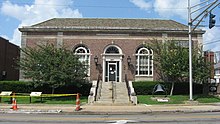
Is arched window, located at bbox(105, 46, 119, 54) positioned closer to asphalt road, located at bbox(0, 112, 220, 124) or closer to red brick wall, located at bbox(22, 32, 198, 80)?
red brick wall, located at bbox(22, 32, 198, 80)

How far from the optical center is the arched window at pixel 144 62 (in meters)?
31.2

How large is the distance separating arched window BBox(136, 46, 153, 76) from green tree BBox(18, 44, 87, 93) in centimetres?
864

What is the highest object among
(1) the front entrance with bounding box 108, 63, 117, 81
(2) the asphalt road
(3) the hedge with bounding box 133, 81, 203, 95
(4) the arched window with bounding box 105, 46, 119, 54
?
(4) the arched window with bounding box 105, 46, 119, 54

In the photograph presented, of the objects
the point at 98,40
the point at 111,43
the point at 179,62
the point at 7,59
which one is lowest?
the point at 179,62

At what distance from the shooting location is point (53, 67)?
76.7 ft

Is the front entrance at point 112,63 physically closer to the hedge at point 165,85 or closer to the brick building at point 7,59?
the hedge at point 165,85

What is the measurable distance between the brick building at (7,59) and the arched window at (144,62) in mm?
16237

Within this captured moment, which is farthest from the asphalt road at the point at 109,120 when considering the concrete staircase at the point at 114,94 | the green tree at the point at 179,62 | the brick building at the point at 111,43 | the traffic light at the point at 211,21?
the brick building at the point at 111,43

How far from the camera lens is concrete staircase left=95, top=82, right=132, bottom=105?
22156mm

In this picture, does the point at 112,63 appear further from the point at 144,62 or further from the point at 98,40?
the point at 144,62

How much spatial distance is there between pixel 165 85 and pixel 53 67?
11890 mm

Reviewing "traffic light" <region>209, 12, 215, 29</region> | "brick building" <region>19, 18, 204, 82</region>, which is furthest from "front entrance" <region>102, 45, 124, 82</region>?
"traffic light" <region>209, 12, 215, 29</region>

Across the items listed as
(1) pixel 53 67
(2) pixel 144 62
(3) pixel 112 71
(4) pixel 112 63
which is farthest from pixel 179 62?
(1) pixel 53 67

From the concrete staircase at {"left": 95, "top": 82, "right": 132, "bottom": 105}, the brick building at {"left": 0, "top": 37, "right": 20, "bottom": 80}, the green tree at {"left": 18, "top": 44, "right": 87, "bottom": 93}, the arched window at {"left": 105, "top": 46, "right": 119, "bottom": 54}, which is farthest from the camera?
the brick building at {"left": 0, "top": 37, "right": 20, "bottom": 80}
